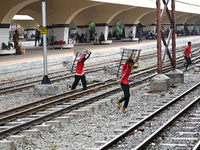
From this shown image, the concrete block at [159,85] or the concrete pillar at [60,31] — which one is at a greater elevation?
the concrete pillar at [60,31]

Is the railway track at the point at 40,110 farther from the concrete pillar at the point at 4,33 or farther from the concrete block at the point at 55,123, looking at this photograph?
the concrete pillar at the point at 4,33

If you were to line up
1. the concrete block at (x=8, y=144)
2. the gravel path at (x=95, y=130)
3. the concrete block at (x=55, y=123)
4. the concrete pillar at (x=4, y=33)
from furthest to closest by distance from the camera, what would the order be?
the concrete pillar at (x=4, y=33), the concrete block at (x=55, y=123), the gravel path at (x=95, y=130), the concrete block at (x=8, y=144)

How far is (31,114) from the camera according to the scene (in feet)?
31.0

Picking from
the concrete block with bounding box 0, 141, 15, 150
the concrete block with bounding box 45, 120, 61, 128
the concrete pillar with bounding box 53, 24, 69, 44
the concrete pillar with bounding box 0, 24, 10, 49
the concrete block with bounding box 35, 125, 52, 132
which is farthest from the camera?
the concrete pillar with bounding box 53, 24, 69, 44

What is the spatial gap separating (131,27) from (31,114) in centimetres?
3701

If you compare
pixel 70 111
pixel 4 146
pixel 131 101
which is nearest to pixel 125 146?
pixel 4 146

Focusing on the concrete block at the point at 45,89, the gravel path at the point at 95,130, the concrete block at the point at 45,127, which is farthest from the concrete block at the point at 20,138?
the concrete block at the point at 45,89

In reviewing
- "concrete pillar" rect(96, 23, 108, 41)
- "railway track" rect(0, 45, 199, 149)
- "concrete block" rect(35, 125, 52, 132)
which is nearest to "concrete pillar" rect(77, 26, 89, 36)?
"concrete pillar" rect(96, 23, 108, 41)

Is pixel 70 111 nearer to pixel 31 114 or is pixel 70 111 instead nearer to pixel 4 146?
pixel 31 114

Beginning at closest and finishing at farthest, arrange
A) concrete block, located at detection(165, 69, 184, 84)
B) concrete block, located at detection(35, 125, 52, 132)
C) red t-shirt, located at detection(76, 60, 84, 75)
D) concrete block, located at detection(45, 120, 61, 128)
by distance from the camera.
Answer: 1. concrete block, located at detection(35, 125, 52, 132)
2. concrete block, located at detection(45, 120, 61, 128)
3. red t-shirt, located at detection(76, 60, 84, 75)
4. concrete block, located at detection(165, 69, 184, 84)

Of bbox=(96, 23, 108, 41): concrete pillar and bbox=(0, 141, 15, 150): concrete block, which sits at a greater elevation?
bbox=(96, 23, 108, 41): concrete pillar

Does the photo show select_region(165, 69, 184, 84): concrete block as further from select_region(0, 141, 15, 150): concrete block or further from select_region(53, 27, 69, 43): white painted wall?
select_region(53, 27, 69, 43): white painted wall

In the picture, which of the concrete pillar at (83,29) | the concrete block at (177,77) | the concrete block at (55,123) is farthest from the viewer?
the concrete pillar at (83,29)

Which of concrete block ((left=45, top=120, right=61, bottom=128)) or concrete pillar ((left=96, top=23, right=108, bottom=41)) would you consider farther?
concrete pillar ((left=96, top=23, right=108, bottom=41))
